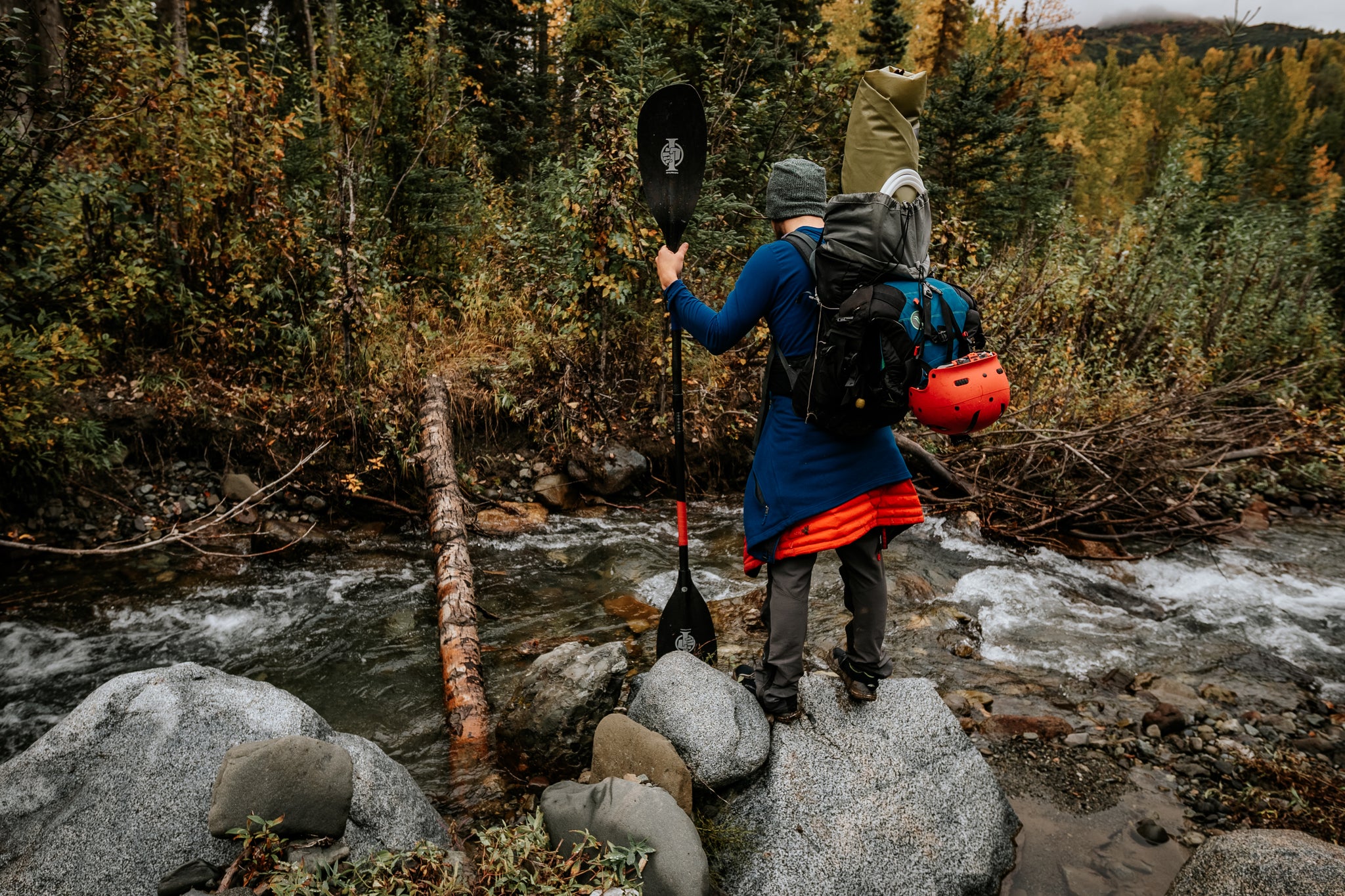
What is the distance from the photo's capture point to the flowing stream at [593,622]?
3.98 m

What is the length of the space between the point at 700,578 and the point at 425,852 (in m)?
3.82

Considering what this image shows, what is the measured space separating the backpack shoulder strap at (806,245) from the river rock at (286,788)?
2418 millimetres

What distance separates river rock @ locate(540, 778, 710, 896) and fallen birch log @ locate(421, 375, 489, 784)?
0.97m

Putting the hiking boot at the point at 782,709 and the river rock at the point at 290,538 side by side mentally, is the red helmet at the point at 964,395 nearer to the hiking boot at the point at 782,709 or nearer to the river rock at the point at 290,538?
the hiking boot at the point at 782,709

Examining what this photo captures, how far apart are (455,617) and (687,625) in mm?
1578

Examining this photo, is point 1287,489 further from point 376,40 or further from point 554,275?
point 376,40

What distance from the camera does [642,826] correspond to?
2443 millimetres

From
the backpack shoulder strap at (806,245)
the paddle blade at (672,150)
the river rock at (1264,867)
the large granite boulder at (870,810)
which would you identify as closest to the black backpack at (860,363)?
the backpack shoulder strap at (806,245)

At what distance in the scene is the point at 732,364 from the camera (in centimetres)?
768

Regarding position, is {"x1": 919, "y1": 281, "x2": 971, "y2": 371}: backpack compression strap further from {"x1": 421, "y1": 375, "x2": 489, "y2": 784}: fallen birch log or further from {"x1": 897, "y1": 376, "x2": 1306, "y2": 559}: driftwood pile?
{"x1": 897, "y1": 376, "x2": 1306, "y2": 559}: driftwood pile

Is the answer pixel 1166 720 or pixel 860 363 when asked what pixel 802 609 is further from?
pixel 1166 720

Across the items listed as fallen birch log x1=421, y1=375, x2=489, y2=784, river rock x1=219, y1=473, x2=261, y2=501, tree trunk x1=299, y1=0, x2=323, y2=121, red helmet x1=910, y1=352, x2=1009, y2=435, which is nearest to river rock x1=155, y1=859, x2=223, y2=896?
fallen birch log x1=421, y1=375, x2=489, y2=784

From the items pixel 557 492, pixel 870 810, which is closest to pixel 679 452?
pixel 870 810

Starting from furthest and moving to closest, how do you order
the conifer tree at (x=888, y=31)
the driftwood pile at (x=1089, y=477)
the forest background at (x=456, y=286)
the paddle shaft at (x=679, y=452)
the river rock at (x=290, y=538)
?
1. the conifer tree at (x=888, y=31)
2. the driftwood pile at (x=1089, y=477)
3. the river rock at (x=290, y=538)
4. the forest background at (x=456, y=286)
5. the paddle shaft at (x=679, y=452)
